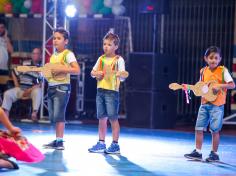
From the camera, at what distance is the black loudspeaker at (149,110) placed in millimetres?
10492

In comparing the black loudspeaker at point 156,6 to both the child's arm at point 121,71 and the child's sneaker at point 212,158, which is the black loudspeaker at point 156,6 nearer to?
the child's arm at point 121,71

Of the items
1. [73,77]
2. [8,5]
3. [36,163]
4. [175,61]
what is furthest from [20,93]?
[36,163]

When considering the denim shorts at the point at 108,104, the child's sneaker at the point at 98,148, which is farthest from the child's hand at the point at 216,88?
the child's sneaker at the point at 98,148

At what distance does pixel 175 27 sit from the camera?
12.5 meters

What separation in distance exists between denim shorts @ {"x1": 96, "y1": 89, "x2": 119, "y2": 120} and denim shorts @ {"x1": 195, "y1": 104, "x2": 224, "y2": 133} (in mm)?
1016

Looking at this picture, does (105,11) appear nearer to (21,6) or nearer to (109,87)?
(21,6)

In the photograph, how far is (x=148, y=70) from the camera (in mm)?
10562

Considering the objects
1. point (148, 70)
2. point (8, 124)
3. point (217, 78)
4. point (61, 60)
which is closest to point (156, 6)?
point (148, 70)

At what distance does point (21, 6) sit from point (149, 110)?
3.38 metres

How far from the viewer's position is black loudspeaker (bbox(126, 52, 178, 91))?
34.6 ft

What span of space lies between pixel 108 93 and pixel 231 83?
1447 mm

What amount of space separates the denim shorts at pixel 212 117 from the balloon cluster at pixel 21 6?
581 cm

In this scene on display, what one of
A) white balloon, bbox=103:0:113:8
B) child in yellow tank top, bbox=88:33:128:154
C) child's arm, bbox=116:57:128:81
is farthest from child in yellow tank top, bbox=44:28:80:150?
white balloon, bbox=103:0:113:8

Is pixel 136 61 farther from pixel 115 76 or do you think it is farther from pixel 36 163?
pixel 36 163
